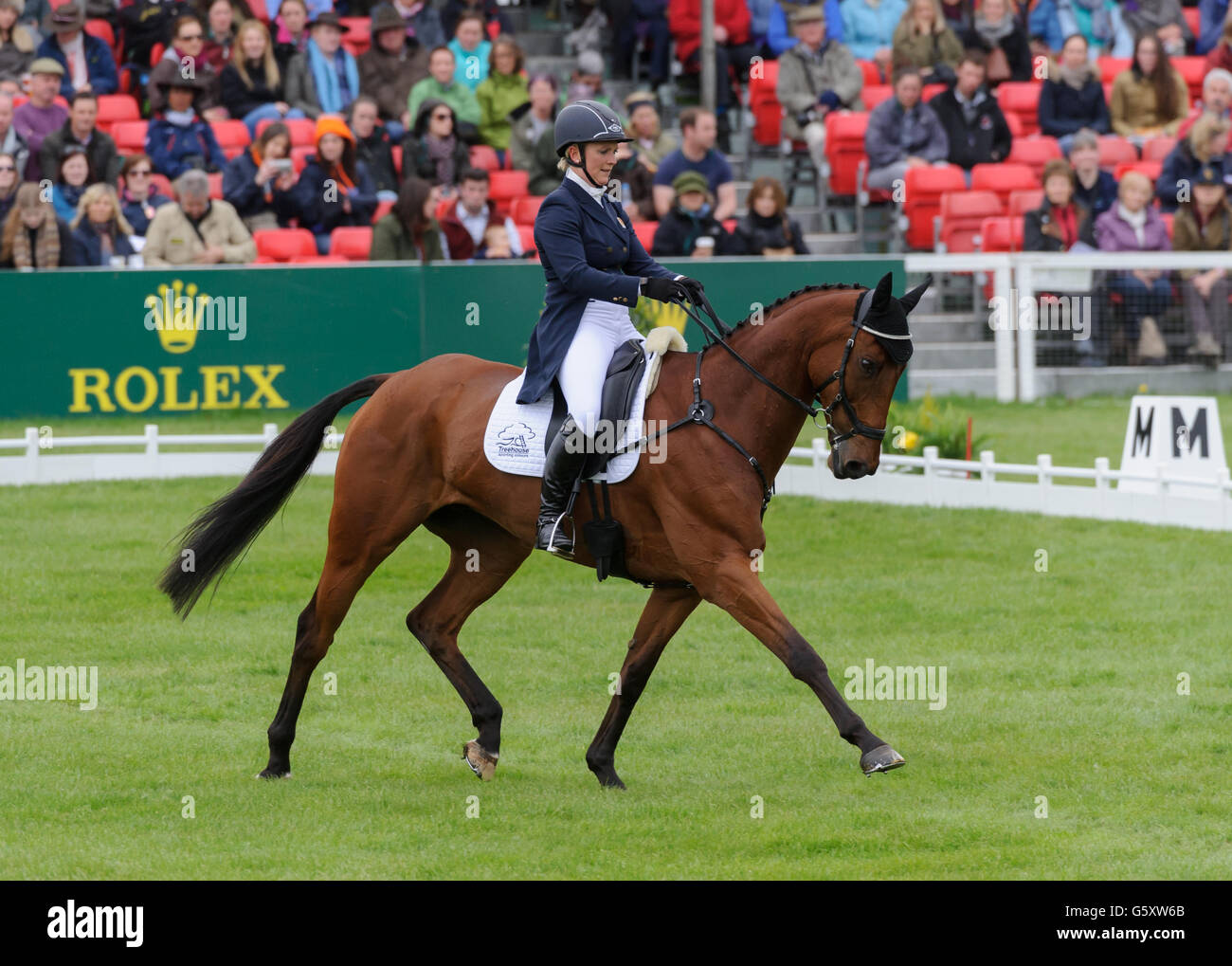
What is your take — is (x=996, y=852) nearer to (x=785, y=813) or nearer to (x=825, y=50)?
(x=785, y=813)

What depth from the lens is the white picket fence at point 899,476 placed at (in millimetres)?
13711

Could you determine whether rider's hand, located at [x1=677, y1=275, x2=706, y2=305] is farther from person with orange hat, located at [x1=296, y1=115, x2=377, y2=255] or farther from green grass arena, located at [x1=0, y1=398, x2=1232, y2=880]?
person with orange hat, located at [x1=296, y1=115, x2=377, y2=255]

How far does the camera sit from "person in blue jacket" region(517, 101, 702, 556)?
7.52 m

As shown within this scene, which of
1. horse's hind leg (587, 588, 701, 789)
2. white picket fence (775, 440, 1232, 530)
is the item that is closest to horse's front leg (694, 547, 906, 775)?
horse's hind leg (587, 588, 701, 789)

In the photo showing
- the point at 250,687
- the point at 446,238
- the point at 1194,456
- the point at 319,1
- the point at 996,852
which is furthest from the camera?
the point at 319,1

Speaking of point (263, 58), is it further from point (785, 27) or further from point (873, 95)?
point (873, 95)

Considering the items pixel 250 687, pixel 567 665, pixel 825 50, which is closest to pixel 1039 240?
pixel 825 50

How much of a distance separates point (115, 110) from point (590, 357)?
1358 cm

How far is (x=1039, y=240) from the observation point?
19.3 meters

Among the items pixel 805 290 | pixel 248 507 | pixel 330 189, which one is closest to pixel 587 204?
pixel 805 290

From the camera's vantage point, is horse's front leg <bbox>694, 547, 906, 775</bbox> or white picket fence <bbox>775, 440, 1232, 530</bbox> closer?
horse's front leg <bbox>694, 547, 906, 775</bbox>

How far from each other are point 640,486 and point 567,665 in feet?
8.89

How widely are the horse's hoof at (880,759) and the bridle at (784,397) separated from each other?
1.09 m

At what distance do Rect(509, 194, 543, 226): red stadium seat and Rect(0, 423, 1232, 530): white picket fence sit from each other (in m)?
4.05
